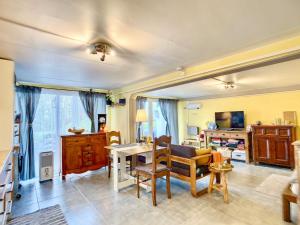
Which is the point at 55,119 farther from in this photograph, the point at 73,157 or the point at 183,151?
the point at 183,151

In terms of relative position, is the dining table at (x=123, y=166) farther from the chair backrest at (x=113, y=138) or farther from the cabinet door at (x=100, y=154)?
the cabinet door at (x=100, y=154)

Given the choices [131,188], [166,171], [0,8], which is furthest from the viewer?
[131,188]

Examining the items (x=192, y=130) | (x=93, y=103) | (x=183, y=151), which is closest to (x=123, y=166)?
(x=183, y=151)

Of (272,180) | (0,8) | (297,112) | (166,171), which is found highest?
(0,8)

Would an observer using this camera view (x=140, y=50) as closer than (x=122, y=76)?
Yes

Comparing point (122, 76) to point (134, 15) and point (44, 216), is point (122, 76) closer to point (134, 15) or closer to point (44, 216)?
point (134, 15)

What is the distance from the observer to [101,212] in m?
2.59

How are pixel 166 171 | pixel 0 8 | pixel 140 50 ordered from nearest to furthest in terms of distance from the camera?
pixel 0 8 < pixel 140 50 < pixel 166 171

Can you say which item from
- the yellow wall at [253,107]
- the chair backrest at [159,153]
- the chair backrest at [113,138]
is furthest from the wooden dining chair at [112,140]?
the yellow wall at [253,107]

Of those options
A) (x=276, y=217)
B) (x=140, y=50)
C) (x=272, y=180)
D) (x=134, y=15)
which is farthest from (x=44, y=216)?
(x=272, y=180)

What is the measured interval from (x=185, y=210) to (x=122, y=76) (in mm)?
2779

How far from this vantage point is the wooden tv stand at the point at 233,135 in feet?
17.8

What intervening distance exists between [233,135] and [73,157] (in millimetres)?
4957

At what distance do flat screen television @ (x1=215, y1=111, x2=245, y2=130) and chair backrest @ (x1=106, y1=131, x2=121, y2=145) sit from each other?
12.7 ft
